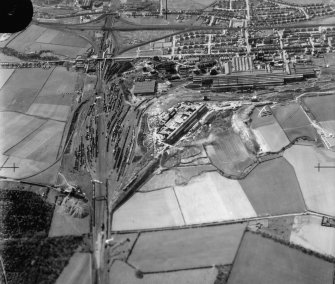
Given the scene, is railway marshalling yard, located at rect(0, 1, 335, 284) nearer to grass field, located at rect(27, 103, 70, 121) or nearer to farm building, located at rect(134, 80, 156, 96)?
grass field, located at rect(27, 103, 70, 121)

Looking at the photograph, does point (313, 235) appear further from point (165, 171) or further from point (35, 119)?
point (35, 119)

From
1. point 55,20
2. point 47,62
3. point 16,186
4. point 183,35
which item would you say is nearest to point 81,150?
point 16,186

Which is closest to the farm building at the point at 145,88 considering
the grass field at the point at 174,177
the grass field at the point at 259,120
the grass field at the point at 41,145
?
the grass field at the point at 41,145

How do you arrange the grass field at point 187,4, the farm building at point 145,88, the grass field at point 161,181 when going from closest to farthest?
1. the grass field at point 161,181
2. the farm building at point 145,88
3. the grass field at point 187,4

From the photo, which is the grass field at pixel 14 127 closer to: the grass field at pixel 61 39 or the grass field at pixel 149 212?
the grass field at pixel 149 212

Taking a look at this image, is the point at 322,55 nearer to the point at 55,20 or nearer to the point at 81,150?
the point at 81,150

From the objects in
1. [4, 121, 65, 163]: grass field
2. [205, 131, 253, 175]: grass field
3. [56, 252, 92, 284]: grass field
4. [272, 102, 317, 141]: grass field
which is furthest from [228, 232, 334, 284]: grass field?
[4, 121, 65, 163]: grass field
